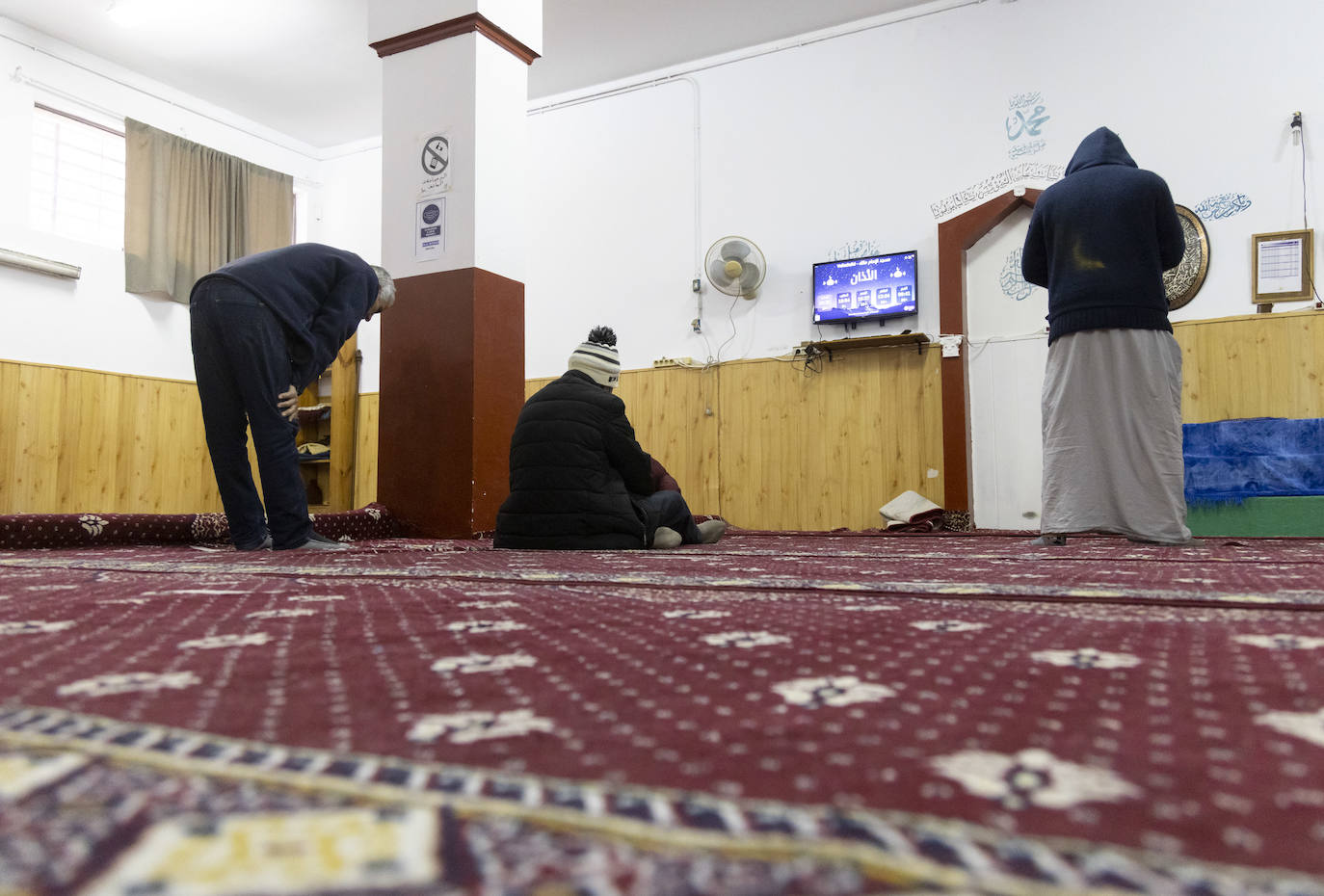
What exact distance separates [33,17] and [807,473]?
6740 millimetres

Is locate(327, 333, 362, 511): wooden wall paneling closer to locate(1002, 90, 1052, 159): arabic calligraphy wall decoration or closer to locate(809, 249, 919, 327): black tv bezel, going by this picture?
locate(809, 249, 919, 327): black tv bezel

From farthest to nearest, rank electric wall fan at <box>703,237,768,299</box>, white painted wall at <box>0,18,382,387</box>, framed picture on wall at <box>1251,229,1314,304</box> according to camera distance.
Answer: electric wall fan at <box>703,237,768,299</box> → white painted wall at <box>0,18,382,387</box> → framed picture on wall at <box>1251,229,1314,304</box>

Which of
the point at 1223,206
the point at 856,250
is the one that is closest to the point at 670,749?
the point at 1223,206

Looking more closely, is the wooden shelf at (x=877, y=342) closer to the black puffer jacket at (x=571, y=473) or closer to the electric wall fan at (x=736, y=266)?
the electric wall fan at (x=736, y=266)

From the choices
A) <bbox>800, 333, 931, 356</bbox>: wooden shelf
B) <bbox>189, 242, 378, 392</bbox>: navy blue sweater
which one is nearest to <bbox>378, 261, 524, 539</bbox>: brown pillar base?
<bbox>189, 242, 378, 392</bbox>: navy blue sweater

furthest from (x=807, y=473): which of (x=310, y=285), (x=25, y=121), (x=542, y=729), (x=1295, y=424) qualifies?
(x=25, y=121)

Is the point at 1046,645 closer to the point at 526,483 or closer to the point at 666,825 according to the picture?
the point at 666,825

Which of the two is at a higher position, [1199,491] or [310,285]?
[310,285]

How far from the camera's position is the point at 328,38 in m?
6.95

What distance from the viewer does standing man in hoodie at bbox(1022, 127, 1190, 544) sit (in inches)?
126

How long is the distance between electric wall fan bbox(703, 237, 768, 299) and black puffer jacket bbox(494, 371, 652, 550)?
149 inches

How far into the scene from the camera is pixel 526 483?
3199 millimetres

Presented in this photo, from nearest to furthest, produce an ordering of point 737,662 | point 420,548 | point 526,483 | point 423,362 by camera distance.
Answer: point 737,662 < point 526,483 < point 420,548 < point 423,362

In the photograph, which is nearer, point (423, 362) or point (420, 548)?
point (420, 548)
